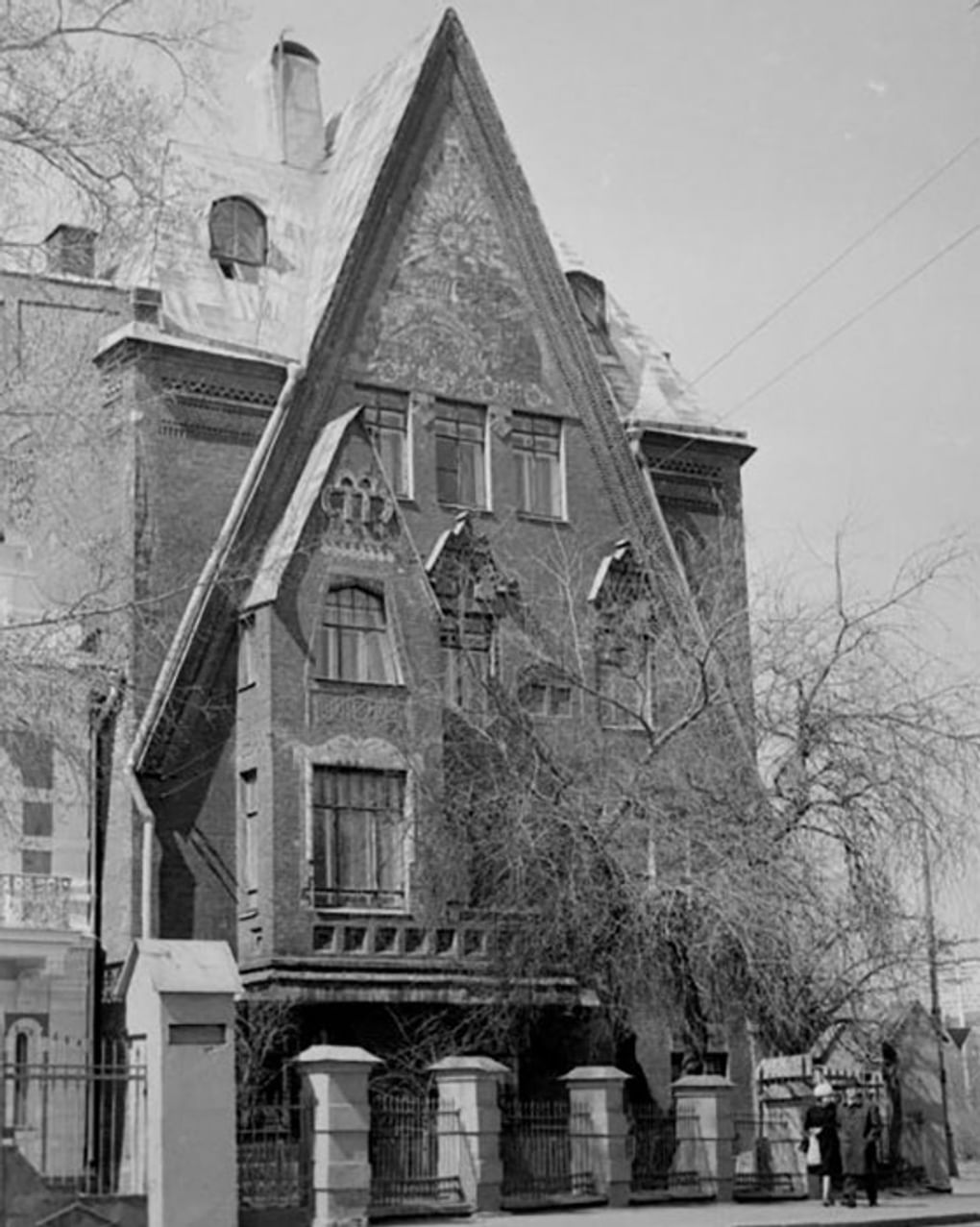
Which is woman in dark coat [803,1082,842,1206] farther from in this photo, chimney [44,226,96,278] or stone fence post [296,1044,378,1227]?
chimney [44,226,96,278]

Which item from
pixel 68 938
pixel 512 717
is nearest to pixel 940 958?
pixel 512 717

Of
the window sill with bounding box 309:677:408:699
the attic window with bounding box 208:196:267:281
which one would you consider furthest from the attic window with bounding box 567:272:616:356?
the window sill with bounding box 309:677:408:699

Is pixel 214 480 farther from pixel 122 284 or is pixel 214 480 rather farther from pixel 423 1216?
pixel 423 1216

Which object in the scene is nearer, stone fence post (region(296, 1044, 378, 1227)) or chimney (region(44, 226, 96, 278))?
chimney (region(44, 226, 96, 278))

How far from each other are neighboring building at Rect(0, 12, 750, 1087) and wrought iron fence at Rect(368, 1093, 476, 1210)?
6157 millimetres

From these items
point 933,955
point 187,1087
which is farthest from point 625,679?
point 187,1087

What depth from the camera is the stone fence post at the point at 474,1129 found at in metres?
23.4

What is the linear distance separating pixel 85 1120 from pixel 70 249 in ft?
36.9

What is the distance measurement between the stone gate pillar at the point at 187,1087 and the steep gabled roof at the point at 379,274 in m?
12.9

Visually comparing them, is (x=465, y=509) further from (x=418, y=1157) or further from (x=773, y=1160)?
(x=418, y=1157)

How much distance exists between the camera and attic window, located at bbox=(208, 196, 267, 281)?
3606cm

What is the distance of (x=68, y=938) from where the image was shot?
97.1 ft

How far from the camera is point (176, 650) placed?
31.8m

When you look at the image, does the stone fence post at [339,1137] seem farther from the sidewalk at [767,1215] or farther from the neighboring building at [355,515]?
the neighboring building at [355,515]
